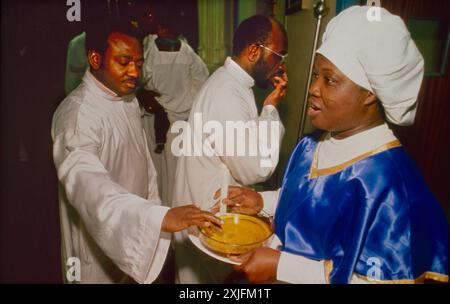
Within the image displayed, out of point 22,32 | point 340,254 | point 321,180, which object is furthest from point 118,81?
point 340,254

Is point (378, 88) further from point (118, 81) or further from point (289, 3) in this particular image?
point (118, 81)

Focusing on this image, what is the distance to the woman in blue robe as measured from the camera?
2.22 feet

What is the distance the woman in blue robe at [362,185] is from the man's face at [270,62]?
31 cm

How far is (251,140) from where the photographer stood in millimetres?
1046

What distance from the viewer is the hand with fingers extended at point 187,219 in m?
0.85

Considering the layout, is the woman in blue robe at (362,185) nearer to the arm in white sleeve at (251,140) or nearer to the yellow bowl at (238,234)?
the yellow bowl at (238,234)

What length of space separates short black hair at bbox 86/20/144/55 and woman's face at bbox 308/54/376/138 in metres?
0.58

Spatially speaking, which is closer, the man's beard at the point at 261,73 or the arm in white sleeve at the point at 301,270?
the arm in white sleeve at the point at 301,270

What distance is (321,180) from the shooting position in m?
0.80

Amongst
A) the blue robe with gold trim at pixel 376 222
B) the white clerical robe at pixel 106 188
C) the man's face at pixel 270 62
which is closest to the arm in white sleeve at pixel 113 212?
the white clerical robe at pixel 106 188

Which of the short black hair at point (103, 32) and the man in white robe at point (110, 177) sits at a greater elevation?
the short black hair at point (103, 32)

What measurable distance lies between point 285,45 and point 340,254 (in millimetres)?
639

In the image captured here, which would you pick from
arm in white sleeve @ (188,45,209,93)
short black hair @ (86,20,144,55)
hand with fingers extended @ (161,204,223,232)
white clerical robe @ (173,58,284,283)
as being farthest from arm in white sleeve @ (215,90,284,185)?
short black hair @ (86,20,144,55)

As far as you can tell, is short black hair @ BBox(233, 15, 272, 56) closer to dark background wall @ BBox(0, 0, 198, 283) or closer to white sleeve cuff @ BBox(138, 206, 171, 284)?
dark background wall @ BBox(0, 0, 198, 283)
